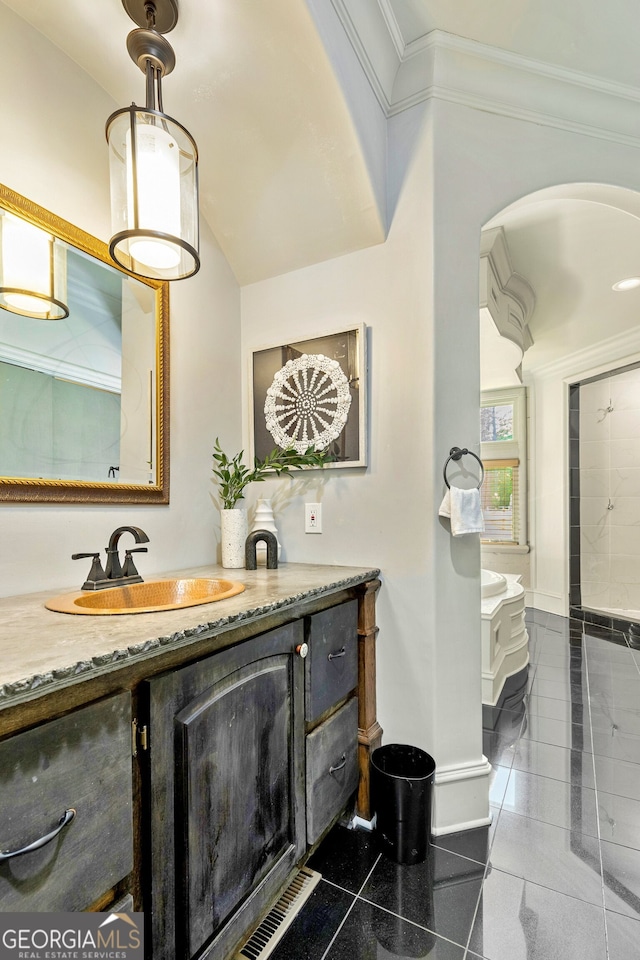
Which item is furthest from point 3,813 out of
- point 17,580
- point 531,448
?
point 531,448

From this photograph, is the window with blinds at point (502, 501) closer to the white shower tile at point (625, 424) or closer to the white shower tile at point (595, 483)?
the white shower tile at point (595, 483)

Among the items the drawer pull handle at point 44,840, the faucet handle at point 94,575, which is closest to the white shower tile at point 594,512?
the faucet handle at point 94,575

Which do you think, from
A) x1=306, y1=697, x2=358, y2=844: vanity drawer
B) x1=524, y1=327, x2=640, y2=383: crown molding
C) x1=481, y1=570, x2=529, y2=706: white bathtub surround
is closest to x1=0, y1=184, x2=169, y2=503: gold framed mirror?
x1=306, y1=697, x2=358, y2=844: vanity drawer

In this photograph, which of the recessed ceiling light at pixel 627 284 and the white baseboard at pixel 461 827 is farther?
the recessed ceiling light at pixel 627 284

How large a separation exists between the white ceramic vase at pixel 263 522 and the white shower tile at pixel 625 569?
404 centimetres

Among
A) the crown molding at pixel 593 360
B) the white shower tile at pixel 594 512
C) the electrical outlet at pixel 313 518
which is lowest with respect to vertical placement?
the white shower tile at pixel 594 512

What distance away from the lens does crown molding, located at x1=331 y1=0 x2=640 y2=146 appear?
1613 mm

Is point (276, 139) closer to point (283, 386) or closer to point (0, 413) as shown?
point (283, 386)

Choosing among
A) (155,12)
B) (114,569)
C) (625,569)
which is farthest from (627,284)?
(114,569)

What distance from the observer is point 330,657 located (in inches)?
56.6

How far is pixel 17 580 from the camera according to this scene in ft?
4.01

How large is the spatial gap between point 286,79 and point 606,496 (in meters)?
4.51

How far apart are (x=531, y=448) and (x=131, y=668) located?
5024 millimetres

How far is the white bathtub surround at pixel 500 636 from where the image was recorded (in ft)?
8.37
